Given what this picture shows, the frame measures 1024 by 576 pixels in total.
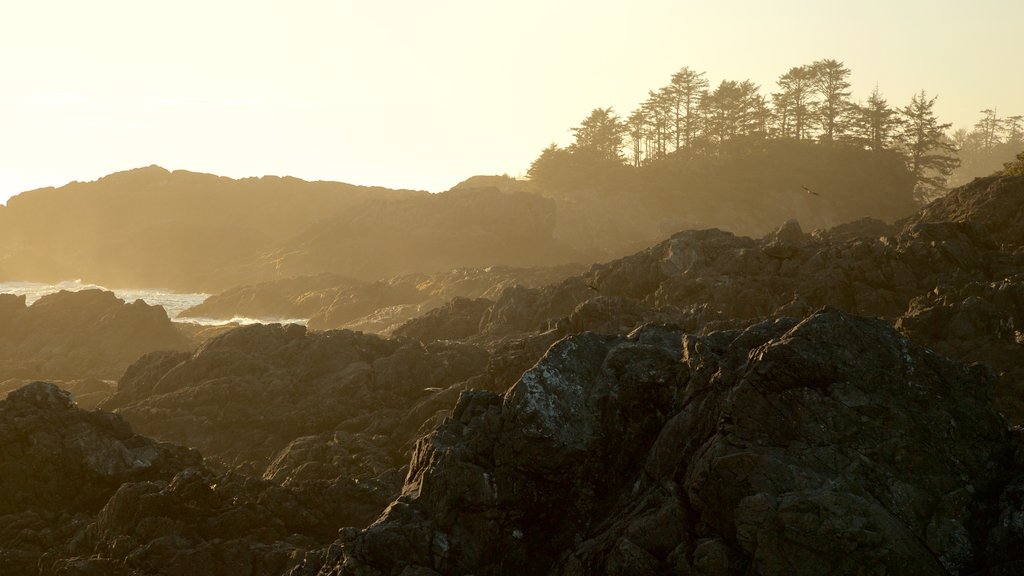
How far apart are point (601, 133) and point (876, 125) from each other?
32.8 m

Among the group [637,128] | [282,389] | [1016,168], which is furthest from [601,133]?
[282,389]

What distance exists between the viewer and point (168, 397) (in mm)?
34875

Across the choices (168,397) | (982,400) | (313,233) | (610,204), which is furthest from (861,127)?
(982,400)

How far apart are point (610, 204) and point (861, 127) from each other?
95.6 ft

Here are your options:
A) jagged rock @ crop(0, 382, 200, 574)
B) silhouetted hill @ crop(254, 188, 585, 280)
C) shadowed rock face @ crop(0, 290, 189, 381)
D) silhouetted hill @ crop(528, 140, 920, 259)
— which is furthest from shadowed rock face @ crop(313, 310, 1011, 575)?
silhouetted hill @ crop(254, 188, 585, 280)

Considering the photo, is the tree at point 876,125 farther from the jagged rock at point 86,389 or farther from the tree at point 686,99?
the jagged rock at point 86,389

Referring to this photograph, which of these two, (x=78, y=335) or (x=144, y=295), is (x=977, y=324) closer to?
(x=78, y=335)

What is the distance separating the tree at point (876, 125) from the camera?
4107 inches

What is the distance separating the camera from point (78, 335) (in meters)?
52.2

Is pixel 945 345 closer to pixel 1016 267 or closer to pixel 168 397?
pixel 1016 267

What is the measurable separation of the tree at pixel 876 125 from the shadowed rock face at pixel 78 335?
7912 centimetres

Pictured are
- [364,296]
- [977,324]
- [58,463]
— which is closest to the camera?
[58,463]

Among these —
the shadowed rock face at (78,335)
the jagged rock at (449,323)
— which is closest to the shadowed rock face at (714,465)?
the jagged rock at (449,323)

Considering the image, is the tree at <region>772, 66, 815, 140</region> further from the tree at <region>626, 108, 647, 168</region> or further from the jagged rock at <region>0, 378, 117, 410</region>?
the jagged rock at <region>0, 378, 117, 410</region>
